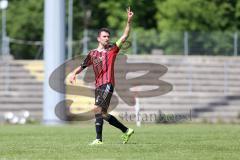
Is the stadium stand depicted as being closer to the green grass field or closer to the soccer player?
the green grass field

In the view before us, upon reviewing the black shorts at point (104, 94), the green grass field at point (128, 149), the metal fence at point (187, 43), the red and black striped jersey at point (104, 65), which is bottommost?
the metal fence at point (187, 43)

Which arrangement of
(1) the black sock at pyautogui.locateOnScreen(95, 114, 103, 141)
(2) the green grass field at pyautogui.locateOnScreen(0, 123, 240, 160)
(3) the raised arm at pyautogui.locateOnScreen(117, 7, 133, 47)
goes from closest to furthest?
(2) the green grass field at pyautogui.locateOnScreen(0, 123, 240, 160)
(3) the raised arm at pyautogui.locateOnScreen(117, 7, 133, 47)
(1) the black sock at pyautogui.locateOnScreen(95, 114, 103, 141)

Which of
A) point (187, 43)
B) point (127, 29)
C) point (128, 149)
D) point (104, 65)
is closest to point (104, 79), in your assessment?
point (104, 65)

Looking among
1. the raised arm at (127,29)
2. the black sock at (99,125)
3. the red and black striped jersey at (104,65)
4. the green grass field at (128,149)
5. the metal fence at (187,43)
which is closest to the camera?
the green grass field at (128,149)

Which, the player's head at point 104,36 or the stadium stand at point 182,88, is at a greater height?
the player's head at point 104,36

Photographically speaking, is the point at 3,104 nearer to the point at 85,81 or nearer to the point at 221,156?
the point at 85,81

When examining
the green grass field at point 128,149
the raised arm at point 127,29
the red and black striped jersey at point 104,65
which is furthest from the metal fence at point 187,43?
the raised arm at point 127,29

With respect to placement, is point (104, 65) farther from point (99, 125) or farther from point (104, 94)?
point (99, 125)

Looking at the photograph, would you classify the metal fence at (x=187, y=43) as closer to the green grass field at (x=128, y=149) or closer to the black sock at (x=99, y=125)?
the green grass field at (x=128, y=149)

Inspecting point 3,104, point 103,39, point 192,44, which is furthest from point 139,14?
point 103,39

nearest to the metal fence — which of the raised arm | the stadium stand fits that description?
the stadium stand

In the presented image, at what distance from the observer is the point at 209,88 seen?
115ft

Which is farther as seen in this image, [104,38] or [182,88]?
[182,88]

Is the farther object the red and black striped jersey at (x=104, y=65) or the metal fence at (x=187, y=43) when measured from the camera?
the metal fence at (x=187, y=43)
